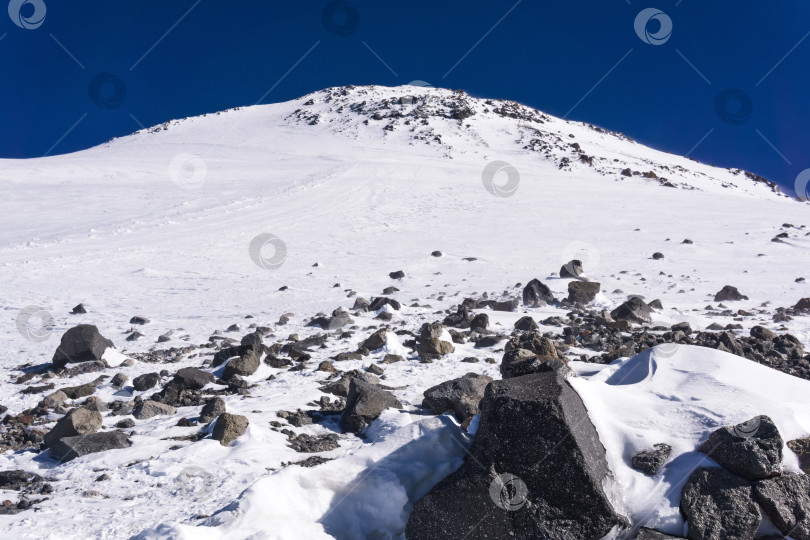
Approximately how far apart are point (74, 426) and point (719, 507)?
18.2 feet

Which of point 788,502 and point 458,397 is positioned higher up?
point 458,397

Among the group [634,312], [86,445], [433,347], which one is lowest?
[86,445]

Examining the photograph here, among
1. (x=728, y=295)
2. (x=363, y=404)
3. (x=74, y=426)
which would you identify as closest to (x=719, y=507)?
(x=363, y=404)

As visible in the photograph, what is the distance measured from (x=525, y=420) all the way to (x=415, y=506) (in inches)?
37.9

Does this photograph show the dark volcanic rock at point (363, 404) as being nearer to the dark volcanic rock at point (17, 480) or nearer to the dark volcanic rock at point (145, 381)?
the dark volcanic rock at point (17, 480)

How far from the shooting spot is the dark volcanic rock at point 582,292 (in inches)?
476

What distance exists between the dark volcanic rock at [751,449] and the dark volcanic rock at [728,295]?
30.1 feet

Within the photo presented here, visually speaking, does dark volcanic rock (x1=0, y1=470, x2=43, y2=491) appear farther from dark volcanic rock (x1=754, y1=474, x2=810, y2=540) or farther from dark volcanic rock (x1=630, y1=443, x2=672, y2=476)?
dark volcanic rock (x1=754, y1=474, x2=810, y2=540)

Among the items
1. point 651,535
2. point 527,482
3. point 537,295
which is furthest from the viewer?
point 537,295

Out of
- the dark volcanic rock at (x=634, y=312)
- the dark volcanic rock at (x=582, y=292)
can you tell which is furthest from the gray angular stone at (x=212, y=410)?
the dark volcanic rock at (x=582, y=292)

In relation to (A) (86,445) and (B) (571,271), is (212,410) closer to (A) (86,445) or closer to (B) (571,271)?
(A) (86,445)

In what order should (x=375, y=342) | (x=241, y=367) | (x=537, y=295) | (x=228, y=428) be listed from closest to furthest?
(x=228, y=428) → (x=241, y=367) → (x=375, y=342) → (x=537, y=295)

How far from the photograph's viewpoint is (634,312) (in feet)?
34.0

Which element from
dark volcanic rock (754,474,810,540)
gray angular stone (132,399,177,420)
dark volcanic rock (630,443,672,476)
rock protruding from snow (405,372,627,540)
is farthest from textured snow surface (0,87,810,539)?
dark volcanic rock (754,474,810,540)
